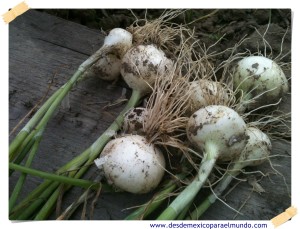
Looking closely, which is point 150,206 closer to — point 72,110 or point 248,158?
point 248,158

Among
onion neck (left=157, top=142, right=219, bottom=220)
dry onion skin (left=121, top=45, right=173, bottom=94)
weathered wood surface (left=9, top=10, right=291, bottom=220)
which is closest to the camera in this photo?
onion neck (left=157, top=142, right=219, bottom=220)

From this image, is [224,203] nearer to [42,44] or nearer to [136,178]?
[136,178]

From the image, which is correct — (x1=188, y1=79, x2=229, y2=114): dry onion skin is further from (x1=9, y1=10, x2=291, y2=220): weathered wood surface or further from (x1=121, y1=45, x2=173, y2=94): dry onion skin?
(x1=9, y1=10, x2=291, y2=220): weathered wood surface

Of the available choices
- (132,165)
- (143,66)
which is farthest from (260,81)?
(132,165)

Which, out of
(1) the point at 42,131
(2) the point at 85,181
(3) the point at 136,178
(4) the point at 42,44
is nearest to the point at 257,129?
(3) the point at 136,178

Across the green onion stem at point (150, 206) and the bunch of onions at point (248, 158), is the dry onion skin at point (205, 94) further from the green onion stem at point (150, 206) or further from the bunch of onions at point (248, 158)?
the green onion stem at point (150, 206)

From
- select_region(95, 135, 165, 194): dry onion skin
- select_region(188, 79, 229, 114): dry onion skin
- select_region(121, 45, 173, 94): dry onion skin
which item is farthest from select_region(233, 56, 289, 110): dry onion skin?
select_region(95, 135, 165, 194): dry onion skin
